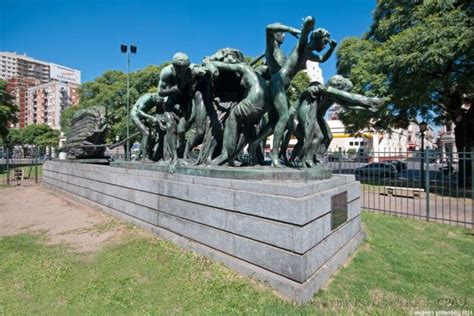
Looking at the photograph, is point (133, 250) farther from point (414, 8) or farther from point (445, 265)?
point (414, 8)

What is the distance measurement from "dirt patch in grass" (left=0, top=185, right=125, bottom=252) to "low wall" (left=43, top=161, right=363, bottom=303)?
864 millimetres

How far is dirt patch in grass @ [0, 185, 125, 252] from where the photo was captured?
19.4ft

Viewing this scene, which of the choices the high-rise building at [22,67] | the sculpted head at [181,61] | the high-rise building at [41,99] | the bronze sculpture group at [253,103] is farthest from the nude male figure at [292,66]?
the high-rise building at [22,67]

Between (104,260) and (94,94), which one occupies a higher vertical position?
(94,94)

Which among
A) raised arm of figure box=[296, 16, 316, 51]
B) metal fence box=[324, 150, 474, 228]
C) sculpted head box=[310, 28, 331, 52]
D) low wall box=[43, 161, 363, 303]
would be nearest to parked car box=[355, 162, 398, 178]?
metal fence box=[324, 150, 474, 228]

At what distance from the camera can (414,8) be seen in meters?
13.8

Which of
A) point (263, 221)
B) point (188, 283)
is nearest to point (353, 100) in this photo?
point (263, 221)

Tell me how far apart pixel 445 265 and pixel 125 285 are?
16.4 feet

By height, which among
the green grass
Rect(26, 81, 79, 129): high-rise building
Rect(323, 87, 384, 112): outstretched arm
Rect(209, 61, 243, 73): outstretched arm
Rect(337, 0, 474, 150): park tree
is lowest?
the green grass

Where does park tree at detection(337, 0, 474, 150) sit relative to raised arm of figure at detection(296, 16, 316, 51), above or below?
above

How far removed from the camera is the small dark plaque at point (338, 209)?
14.6 ft

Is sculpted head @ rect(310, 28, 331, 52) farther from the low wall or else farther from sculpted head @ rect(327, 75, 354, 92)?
the low wall

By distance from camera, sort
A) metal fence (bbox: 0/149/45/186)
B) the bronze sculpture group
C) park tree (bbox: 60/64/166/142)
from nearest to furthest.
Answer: the bronze sculpture group < metal fence (bbox: 0/149/45/186) < park tree (bbox: 60/64/166/142)

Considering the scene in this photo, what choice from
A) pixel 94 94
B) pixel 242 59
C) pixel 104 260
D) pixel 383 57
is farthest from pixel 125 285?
pixel 94 94
